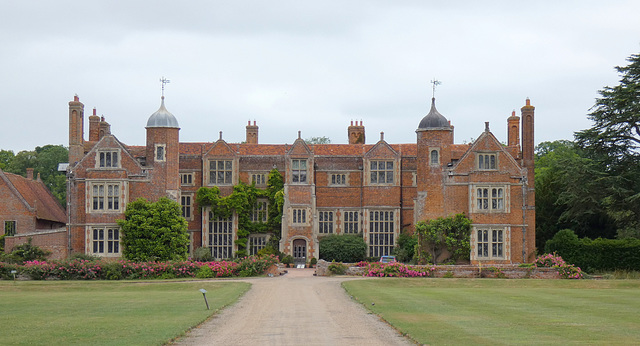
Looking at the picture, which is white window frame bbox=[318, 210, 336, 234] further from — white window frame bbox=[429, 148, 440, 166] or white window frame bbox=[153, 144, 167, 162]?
white window frame bbox=[153, 144, 167, 162]

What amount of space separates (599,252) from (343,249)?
14.7 m

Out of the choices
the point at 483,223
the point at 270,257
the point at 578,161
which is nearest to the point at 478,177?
the point at 483,223

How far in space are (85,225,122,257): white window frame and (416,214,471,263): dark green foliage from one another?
1683cm

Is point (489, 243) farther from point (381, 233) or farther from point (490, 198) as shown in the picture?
point (381, 233)

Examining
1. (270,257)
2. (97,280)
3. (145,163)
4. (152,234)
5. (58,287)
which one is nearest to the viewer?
(58,287)

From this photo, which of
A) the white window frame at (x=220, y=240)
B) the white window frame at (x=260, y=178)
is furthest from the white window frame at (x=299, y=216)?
the white window frame at (x=220, y=240)

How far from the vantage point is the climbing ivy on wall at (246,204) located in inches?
1873

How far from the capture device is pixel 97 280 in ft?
120

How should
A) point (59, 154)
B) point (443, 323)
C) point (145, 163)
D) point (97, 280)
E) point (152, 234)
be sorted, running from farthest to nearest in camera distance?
point (59, 154) → point (145, 163) → point (152, 234) → point (97, 280) → point (443, 323)

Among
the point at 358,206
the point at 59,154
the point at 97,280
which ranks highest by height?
the point at 59,154

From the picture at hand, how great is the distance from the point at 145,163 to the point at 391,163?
15.0m

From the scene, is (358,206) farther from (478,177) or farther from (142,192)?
(142,192)

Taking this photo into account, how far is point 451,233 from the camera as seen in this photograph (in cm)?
4319

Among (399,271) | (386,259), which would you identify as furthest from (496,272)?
(386,259)
